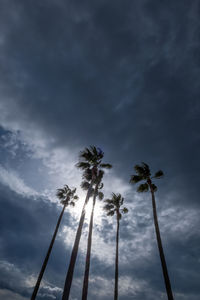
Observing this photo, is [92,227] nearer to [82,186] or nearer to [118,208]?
[82,186]

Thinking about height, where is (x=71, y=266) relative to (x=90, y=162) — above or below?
below

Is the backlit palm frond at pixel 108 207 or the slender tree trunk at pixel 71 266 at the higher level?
the backlit palm frond at pixel 108 207

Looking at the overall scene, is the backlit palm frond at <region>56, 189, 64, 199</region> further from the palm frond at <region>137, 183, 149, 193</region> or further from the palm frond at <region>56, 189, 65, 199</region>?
the palm frond at <region>137, 183, 149, 193</region>

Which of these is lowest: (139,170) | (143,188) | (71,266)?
(71,266)

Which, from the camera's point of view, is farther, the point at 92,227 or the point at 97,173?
the point at 97,173

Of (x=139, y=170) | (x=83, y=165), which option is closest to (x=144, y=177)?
(x=139, y=170)

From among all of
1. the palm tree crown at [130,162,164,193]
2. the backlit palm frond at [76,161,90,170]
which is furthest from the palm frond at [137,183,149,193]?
the backlit palm frond at [76,161,90,170]

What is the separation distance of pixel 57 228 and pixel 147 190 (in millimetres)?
16325

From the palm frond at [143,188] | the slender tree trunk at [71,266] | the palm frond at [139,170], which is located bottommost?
the slender tree trunk at [71,266]

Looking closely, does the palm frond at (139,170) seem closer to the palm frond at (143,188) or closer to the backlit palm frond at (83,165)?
the palm frond at (143,188)

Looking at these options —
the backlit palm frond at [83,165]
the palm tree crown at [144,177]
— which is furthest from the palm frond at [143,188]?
the backlit palm frond at [83,165]

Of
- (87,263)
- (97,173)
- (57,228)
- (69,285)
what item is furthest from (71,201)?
(69,285)

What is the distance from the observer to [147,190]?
1891 centimetres

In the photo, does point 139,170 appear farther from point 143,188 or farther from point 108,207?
point 108,207
